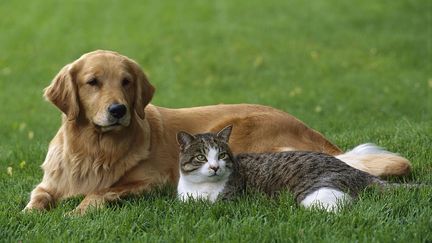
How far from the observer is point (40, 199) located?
6.18 metres

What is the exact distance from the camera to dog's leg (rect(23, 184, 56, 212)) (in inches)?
238

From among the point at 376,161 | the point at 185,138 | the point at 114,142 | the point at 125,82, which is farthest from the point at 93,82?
the point at 376,161

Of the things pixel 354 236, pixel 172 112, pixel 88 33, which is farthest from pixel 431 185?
pixel 88 33

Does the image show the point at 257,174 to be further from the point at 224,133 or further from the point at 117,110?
the point at 117,110

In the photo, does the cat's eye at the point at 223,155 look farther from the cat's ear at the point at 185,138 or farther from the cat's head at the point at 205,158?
the cat's ear at the point at 185,138

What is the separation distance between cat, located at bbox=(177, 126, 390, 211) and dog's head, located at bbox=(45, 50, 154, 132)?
0.53m

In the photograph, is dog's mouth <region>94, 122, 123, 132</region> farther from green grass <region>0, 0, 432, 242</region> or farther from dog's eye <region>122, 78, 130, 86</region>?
green grass <region>0, 0, 432, 242</region>

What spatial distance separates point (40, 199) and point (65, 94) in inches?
34.6

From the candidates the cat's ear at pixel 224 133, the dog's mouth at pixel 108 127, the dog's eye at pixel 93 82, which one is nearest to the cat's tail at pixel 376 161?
the cat's ear at pixel 224 133

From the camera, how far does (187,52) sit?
16172 millimetres

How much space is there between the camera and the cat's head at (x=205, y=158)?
584 centimetres

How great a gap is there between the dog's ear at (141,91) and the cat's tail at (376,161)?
1.81m

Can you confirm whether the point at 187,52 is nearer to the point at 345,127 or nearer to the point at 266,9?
the point at 266,9

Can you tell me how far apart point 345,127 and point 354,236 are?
191 inches
